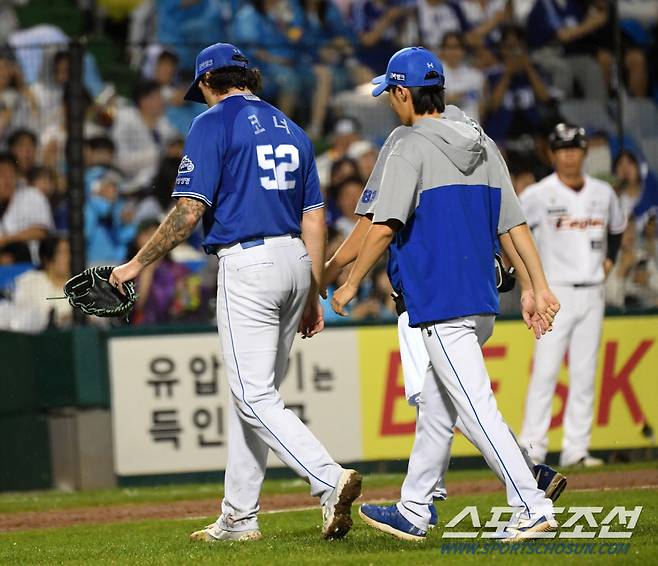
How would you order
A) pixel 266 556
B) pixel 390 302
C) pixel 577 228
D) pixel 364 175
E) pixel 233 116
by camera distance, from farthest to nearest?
pixel 364 175, pixel 390 302, pixel 577 228, pixel 233 116, pixel 266 556

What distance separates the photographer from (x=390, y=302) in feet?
39.6

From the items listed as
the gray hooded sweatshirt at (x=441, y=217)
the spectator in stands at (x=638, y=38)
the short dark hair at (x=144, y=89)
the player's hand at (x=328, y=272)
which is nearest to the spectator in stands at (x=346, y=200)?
the short dark hair at (x=144, y=89)

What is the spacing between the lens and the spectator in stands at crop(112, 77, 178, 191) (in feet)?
42.9

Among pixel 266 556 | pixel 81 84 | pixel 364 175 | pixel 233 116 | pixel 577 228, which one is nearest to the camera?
pixel 266 556

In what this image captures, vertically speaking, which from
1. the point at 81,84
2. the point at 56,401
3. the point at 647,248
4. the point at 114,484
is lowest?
the point at 114,484

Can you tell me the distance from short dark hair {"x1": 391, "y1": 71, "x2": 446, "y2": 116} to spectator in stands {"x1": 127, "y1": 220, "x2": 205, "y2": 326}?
653cm

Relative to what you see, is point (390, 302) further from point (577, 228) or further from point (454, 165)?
point (454, 165)

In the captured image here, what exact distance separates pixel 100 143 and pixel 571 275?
16.7 ft

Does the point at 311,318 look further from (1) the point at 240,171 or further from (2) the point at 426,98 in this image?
(2) the point at 426,98

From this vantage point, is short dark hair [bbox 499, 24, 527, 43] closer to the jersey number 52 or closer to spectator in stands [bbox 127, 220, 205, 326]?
spectator in stands [bbox 127, 220, 205, 326]

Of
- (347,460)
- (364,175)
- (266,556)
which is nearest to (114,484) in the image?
(347,460)

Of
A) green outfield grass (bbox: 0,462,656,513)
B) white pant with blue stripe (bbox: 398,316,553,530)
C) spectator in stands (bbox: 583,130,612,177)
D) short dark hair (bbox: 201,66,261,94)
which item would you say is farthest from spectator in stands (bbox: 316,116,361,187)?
white pant with blue stripe (bbox: 398,316,553,530)

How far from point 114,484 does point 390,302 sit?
3.09 m

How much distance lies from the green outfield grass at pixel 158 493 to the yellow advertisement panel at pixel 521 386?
18.4 inches
